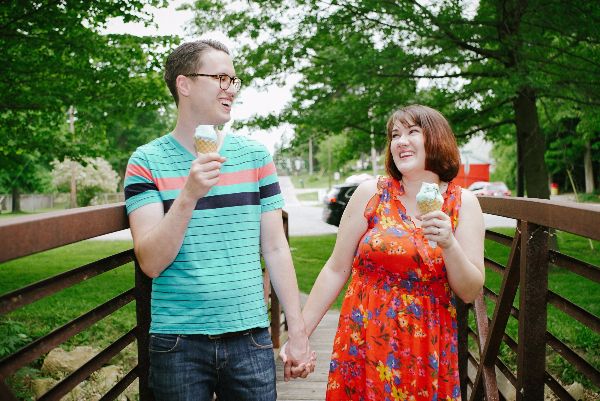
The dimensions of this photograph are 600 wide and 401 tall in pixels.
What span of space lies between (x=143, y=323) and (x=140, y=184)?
2.25ft

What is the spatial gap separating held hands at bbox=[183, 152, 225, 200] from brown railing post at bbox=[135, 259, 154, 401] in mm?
689

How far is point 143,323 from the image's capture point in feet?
7.66

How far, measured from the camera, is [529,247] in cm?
248

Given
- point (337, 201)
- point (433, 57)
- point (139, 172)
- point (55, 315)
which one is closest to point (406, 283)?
point (139, 172)

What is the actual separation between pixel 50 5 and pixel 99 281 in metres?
4.80

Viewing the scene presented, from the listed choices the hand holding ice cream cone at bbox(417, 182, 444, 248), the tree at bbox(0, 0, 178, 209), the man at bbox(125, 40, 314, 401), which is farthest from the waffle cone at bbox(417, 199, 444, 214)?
the tree at bbox(0, 0, 178, 209)

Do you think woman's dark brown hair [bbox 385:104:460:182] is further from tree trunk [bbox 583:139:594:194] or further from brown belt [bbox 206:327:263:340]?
tree trunk [bbox 583:139:594:194]

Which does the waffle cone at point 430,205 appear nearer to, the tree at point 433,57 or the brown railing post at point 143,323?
the brown railing post at point 143,323

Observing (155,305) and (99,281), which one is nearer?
(155,305)

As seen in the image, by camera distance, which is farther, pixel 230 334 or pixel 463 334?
pixel 463 334

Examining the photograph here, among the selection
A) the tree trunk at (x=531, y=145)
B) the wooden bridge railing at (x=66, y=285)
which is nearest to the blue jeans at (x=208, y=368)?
the wooden bridge railing at (x=66, y=285)

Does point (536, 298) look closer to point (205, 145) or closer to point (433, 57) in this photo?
point (205, 145)

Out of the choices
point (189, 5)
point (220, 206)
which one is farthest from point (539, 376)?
point (189, 5)

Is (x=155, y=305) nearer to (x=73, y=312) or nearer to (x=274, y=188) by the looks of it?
(x=274, y=188)
